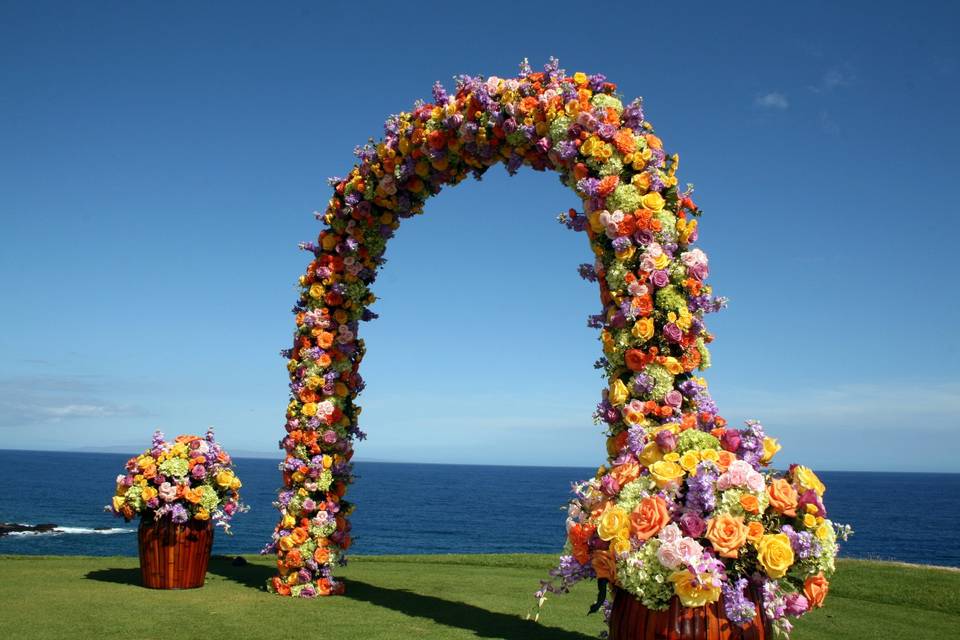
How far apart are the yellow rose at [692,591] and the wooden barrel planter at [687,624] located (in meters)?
0.16

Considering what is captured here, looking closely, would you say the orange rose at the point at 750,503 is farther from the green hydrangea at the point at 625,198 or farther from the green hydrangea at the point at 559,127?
the green hydrangea at the point at 559,127

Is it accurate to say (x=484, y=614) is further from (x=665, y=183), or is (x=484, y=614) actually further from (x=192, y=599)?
(x=665, y=183)

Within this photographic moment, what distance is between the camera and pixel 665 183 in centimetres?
681

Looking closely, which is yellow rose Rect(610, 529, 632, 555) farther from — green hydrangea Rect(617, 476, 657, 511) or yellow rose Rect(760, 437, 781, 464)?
yellow rose Rect(760, 437, 781, 464)

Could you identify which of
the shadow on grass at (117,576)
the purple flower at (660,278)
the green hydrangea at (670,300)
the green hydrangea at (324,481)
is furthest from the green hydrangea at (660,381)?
the shadow on grass at (117,576)

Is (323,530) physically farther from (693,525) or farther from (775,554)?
(775,554)

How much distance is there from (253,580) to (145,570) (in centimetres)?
163

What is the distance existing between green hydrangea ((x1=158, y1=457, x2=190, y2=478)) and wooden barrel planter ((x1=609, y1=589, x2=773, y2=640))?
22.5ft

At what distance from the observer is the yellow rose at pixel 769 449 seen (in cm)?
478

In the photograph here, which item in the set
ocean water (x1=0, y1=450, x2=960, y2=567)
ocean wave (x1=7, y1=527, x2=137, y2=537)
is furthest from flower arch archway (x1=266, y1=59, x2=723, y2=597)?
ocean wave (x1=7, y1=527, x2=137, y2=537)

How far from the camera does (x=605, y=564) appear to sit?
455 cm

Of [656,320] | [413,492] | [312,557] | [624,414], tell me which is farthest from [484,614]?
[413,492]

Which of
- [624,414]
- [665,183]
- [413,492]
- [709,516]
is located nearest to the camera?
[709,516]

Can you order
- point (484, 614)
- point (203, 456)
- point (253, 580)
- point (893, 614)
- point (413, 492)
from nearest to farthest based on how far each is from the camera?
point (484, 614) → point (893, 614) → point (203, 456) → point (253, 580) → point (413, 492)
